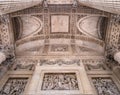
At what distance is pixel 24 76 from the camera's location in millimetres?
8148

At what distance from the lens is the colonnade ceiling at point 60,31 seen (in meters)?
9.98

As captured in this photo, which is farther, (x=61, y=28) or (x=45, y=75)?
(x=61, y=28)

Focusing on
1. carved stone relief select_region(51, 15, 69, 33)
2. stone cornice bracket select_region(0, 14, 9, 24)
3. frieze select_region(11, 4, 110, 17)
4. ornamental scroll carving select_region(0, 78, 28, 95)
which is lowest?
ornamental scroll carving select_region(0, 78, 28, 95)

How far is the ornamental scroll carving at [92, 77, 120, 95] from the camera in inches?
279

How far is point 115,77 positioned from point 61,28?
4343 millimetres

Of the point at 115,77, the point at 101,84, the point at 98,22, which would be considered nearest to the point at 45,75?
the point at 101,84

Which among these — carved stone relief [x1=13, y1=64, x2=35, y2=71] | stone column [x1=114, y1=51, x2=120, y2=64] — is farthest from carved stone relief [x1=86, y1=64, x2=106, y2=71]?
carved stone relief [x1=13, y1=64, x2=35, y2=71]

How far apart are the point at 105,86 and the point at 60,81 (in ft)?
5.91

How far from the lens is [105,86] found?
24.8ft

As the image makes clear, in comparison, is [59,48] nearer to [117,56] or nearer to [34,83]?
[117,56]

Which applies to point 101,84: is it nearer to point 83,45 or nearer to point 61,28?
point 83,45

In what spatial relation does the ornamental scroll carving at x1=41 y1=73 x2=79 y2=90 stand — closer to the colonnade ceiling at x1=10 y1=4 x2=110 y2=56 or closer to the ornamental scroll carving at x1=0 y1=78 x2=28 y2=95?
the ornamental scroll carving at x1=0 y1=78 x2=28 y2=95

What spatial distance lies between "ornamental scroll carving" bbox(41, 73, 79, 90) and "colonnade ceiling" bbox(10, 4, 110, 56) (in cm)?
213

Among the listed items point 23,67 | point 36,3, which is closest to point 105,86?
point 23,67
